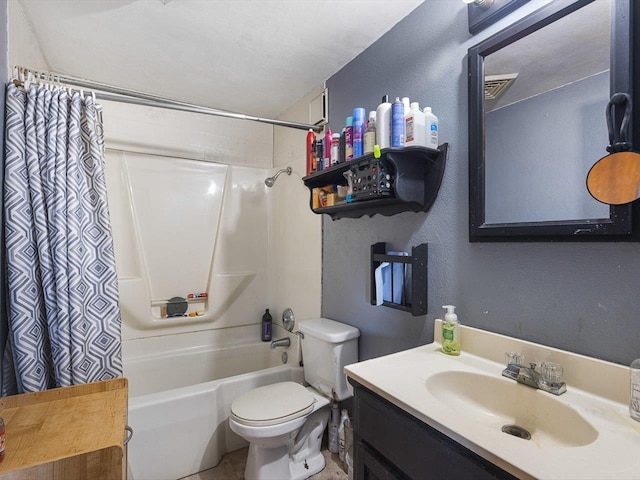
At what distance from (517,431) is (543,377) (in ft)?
0.55

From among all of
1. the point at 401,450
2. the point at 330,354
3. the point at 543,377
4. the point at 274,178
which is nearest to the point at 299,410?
the point at 330,354

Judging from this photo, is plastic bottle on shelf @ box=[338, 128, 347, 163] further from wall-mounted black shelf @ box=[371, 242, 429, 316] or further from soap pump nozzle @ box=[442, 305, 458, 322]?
soap pump nozzle @ box=[442, 305, 458, 322]

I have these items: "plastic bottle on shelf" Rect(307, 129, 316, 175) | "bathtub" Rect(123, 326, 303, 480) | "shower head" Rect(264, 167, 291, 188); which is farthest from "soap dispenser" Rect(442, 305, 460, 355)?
"shower head" Rect(264, 167, 291, 188)

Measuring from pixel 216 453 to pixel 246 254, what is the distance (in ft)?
4.64

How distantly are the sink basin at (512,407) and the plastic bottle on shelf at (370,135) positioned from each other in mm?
905

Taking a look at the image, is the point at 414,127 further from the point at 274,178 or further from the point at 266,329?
the point at 266,329

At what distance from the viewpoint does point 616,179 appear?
80cm

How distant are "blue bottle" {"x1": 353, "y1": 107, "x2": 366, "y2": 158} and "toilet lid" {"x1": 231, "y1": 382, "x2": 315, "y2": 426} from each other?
4.01ft

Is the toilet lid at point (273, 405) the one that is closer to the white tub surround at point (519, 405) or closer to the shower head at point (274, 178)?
the white tub surround at point (519, 405)

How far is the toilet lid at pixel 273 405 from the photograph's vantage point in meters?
1.43

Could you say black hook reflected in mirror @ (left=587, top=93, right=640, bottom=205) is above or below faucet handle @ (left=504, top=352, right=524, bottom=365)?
above

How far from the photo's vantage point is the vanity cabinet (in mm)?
668

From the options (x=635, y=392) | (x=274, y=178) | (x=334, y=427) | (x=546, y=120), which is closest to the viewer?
(x=635, y=392)

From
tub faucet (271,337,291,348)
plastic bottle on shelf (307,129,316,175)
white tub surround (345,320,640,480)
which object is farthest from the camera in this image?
tub faucet (271,337,291,348)
